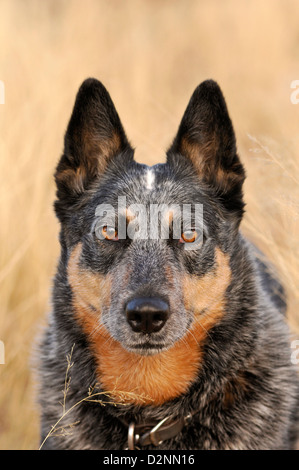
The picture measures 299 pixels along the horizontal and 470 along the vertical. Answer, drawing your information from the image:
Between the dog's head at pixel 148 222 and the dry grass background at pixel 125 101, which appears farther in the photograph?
the dry grass background at pixel 125 101

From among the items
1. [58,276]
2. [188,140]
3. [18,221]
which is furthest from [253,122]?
[58,276]

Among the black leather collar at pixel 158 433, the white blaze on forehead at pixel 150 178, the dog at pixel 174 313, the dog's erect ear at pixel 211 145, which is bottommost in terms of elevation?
the black leather collar at pixel 158 433

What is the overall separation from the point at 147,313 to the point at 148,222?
1.84 feet

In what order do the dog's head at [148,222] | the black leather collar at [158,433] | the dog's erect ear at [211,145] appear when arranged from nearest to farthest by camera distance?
the dog's head at [148,222] < the black leather collar at [158,433] < the dog's erect ear at [211,145]

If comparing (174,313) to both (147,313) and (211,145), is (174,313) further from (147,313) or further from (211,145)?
(211,145)

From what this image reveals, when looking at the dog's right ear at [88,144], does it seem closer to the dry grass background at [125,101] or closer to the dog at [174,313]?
the dog at [174,313]

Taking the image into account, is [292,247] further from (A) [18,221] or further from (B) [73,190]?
(A) [18,221]

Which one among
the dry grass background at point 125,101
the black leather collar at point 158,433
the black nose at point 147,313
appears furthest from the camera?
the dry grass background at point 125,101

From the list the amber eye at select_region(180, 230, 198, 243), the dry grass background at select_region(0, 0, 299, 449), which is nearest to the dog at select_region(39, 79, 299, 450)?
the amber eye at select_region(180, 230, 198, 243)

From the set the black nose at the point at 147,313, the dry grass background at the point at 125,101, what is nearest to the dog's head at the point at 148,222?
the black nose at the point at 147,313

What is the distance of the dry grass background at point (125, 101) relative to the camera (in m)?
4.28

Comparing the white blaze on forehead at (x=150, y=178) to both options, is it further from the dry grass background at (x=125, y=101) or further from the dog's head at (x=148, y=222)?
the dry grass background at (x=125, y=101)

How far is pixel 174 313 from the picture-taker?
9.55 feet

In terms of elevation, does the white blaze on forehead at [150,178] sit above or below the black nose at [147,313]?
above
